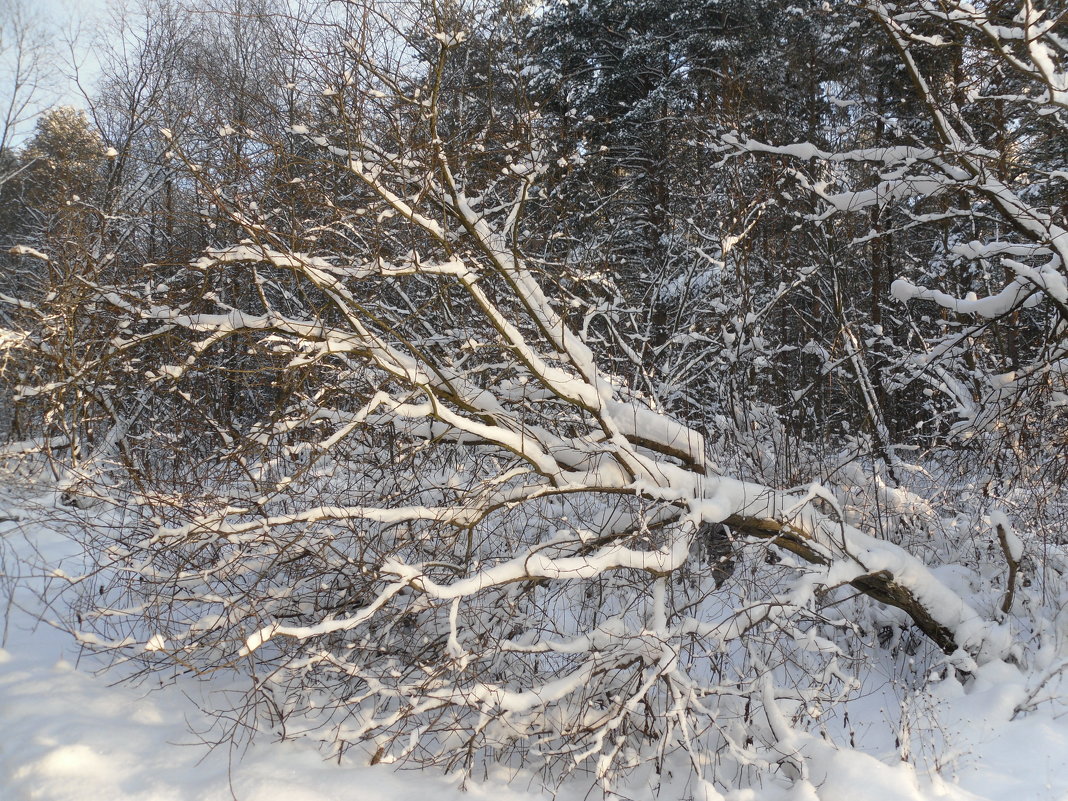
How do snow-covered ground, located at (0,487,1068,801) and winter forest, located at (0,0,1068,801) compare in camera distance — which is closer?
snow-covered ground, located at (0,487,1068,801)

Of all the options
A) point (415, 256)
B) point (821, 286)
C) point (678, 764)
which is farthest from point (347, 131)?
point (821, 286)

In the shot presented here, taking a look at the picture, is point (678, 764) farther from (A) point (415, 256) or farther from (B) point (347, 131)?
(B) point (347, 131)

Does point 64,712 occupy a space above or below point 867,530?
above

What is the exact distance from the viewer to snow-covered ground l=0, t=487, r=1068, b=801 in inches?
143

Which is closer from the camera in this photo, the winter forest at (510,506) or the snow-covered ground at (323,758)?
the snow-covered ground at (323,758)

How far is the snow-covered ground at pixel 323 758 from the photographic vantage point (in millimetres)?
3645

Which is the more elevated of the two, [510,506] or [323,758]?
[510,506]

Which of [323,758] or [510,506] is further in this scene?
[510,506]

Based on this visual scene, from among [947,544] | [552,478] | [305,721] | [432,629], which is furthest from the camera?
[947,544]

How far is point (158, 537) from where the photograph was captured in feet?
12.3

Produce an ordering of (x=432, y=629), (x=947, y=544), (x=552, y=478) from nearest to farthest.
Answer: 1. (x=552, y=478)
2. (x=432, y=629)
3. (x=947, y=544)

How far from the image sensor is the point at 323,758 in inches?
158

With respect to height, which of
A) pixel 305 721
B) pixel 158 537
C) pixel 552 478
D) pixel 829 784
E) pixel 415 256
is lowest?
pixel 829 784

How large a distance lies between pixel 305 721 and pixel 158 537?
1555 millimetres
